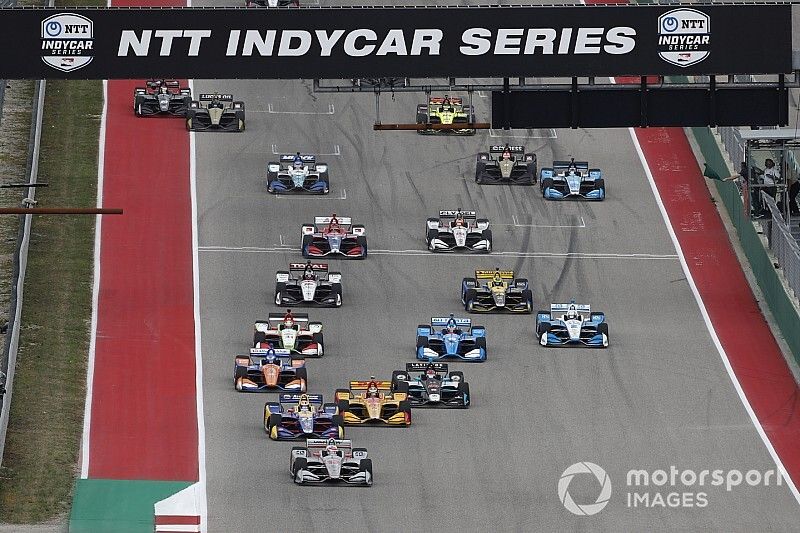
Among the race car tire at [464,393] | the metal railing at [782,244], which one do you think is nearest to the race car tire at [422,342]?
the race car tire at [464,393]

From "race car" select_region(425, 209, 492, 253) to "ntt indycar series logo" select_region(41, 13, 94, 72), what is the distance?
12.7 metres

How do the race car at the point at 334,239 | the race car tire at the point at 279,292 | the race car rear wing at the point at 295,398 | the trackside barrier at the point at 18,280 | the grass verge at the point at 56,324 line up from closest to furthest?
the grass verge at the point at 56,324 → the trackside barrier at the point at 18,280 → the race car rear wing at the point at 295,398 → the race car tire at the point at 279,292 → the race car at the point at 334,239

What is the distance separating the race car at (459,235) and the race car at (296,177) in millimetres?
4987

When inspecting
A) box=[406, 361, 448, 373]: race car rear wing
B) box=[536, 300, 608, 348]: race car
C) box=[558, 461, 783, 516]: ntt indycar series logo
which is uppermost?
box=[536, 300, 608, 348]: race car

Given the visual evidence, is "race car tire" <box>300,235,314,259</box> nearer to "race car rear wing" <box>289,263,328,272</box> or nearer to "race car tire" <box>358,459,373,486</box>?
"race car rear wing" <box>289,263,328,272</box>

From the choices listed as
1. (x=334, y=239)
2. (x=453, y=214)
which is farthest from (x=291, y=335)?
(x=453, y=214)

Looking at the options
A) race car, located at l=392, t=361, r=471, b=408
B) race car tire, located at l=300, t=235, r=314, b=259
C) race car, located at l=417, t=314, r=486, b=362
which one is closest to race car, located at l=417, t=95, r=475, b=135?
race car tire, located at l=300, t=235, r=314, b=259

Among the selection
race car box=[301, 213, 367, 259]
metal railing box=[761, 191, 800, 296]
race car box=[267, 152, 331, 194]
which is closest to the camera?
metal railing box=[761, 191, 800, 296]

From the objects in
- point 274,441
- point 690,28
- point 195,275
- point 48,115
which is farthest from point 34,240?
point 690,28

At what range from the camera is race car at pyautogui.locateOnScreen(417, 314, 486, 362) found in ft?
172

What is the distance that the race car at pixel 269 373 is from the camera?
50.2 metres

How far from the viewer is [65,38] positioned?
167 feet

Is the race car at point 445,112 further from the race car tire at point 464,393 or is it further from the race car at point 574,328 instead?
the race car tire at point 464,393

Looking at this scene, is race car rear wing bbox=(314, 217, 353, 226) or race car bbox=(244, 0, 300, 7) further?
race car bbox=(244, 0, 300, 7)
